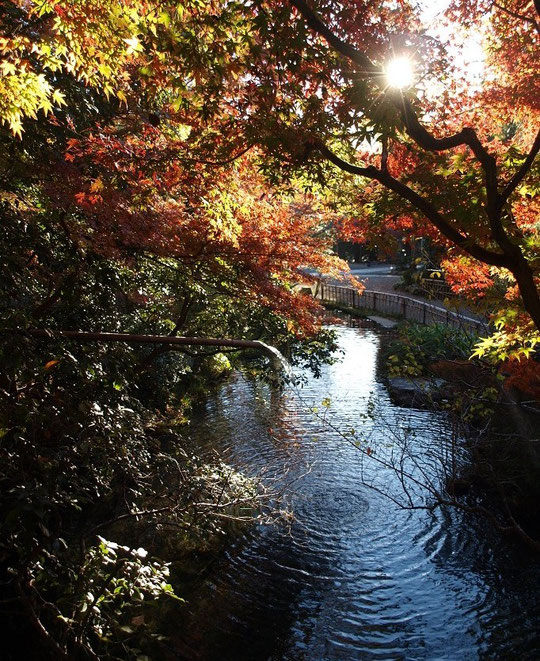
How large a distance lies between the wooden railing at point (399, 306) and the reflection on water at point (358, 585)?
716 cm

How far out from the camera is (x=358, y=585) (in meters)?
A: 5.86

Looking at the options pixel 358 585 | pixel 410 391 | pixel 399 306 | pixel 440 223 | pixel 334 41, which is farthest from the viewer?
pixel 399 306

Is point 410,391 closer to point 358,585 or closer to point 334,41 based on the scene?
point 358,585

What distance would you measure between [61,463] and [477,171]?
4483 mm

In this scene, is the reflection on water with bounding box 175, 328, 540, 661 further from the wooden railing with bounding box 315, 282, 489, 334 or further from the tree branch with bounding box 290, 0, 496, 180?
the wooden railing with bounding box 315, 282, 489, 334

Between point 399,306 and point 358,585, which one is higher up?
point 399,306

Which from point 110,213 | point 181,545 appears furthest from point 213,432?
point 110,213

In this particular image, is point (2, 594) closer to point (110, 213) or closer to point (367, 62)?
point (110, 213)

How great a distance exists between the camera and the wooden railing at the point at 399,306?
16.1 meters

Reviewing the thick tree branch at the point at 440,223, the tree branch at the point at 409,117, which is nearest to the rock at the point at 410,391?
the thick tree branch at the point at 440,223

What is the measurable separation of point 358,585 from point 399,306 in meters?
18.5

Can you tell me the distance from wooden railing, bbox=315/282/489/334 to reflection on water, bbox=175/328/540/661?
7.16 meters

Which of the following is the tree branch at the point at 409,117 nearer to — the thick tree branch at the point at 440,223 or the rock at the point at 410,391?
the thick tree branch at the point at 440,223

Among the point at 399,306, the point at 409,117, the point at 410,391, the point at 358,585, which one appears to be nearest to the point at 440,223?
the point at 409,117
